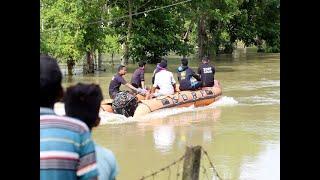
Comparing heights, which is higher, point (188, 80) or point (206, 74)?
point (206, 74)

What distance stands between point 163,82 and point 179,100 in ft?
2.05

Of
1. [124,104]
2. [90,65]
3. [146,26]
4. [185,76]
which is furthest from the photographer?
[146,26]

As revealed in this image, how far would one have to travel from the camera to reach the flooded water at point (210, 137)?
8.81 metres

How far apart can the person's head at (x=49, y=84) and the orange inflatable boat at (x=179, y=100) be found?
10.3 m

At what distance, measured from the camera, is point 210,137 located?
11.5m

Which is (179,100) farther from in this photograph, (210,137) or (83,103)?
(83,103)

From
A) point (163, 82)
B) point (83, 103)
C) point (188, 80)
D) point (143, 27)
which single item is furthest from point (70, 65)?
point (83, 103)

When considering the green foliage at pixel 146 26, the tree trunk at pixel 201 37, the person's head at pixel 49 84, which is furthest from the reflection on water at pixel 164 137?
the tree trunk at pixel 201 37

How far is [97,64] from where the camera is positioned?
28.7 m

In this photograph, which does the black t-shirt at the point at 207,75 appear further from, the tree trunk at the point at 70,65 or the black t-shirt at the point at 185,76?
the tree trunk at the point at 70,65

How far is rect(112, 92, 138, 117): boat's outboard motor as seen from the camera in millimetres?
13047

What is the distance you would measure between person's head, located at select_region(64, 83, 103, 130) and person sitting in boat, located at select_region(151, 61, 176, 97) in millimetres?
11447
